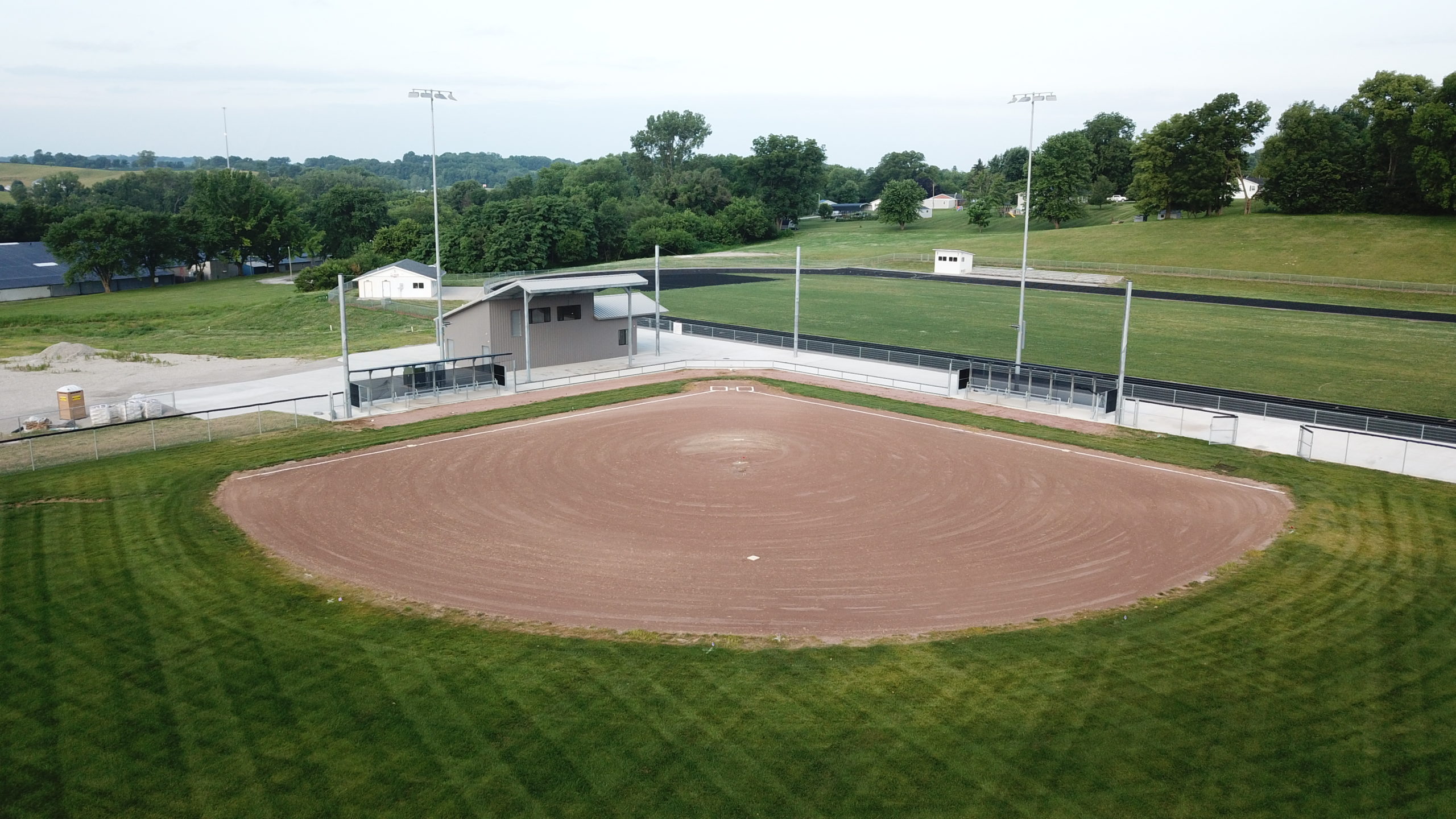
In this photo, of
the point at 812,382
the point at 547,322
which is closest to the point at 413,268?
the point at 547,322

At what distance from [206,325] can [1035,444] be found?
2442 inches

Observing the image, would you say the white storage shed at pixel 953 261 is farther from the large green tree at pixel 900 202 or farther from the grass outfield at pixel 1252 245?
the large green tree at pixel 900 202

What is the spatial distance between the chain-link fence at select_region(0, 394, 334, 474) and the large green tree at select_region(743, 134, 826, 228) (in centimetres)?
12360

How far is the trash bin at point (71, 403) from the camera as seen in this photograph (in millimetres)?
35219

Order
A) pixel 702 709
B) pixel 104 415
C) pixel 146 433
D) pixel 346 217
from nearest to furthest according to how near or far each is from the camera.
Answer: pixel 702 709 < pixel 146 433 < pixel 104 415 < pixel 346 217

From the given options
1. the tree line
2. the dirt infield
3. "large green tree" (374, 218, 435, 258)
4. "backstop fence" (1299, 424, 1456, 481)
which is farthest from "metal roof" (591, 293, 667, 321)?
"large green tree" (374, 218, 435, 258)

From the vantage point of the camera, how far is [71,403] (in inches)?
1395

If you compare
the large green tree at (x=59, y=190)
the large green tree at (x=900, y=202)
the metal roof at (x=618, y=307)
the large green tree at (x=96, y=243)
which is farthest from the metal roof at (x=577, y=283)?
the large green tree at (x=59, y=190)

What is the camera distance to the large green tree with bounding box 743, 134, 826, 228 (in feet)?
508

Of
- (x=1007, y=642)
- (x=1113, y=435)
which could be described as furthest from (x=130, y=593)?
(x=1113, y=435)

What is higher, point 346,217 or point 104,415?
point 346,217

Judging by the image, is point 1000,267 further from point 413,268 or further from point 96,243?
point 96,243

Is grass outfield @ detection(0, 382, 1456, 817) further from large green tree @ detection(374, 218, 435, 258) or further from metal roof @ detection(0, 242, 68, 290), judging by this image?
metal roof @ detection(0, 242, 68, 290)

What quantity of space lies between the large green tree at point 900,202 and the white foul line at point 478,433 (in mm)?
109915
